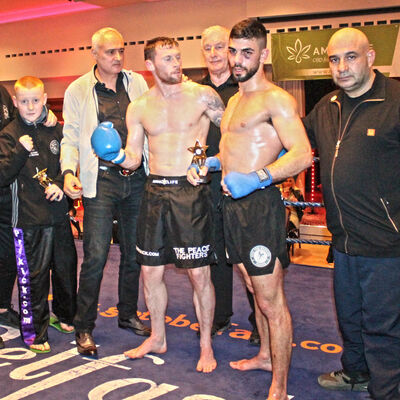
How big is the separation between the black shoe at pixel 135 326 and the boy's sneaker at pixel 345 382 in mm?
1147

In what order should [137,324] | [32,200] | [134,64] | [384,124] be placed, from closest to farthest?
[384,124] → [32,200] → [137,324] → [134,64]

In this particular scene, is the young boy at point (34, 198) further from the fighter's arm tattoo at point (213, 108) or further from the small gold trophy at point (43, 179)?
the fighter's arm tattoo at point (213, 108)

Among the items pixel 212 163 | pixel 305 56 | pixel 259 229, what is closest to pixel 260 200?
pixel 259 229

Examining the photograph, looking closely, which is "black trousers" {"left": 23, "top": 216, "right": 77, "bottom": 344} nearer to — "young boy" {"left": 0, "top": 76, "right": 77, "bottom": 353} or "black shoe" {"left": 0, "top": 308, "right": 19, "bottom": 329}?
"young boy" {"left": 0, "top": 76, "right": 77, "bottom": 353}

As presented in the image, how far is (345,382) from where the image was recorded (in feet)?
8.72

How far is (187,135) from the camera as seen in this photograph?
9.58 feet

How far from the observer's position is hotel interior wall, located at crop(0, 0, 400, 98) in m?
7.91

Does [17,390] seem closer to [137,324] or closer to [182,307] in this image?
[137,324]

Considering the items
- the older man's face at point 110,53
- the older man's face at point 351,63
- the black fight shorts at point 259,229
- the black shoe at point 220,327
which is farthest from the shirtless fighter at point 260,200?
the older man's face at point 110,53

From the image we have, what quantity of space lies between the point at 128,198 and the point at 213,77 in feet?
2.88

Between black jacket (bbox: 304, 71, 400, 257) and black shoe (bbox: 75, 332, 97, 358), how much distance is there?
148 centimetres

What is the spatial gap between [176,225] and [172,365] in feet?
2.38

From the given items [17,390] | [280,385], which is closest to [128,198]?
[17,390]

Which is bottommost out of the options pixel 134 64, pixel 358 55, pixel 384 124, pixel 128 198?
pixel 128 198
